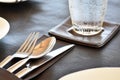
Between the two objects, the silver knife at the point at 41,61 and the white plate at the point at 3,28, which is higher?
the white plate at the point at 3,28

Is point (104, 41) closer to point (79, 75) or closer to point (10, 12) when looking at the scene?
point (79, 75)

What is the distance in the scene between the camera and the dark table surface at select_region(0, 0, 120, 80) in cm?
58

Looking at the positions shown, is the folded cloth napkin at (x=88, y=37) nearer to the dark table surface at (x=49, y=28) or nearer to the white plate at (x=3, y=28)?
the dark table surface at (x=49, y=28)

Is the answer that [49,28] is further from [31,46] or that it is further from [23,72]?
[23,72]

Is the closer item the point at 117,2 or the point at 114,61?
the point at 114,61

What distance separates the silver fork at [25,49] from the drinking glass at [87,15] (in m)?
0.11

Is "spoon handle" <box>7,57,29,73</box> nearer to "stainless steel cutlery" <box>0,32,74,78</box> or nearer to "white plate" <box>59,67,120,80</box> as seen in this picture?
"stainless steel cutlery" <box>0,32,74,78</box>

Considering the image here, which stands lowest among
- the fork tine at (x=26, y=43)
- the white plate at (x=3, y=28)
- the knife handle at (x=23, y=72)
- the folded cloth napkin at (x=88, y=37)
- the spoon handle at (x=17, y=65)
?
the folded cloth napkin at (x=88, y=37)

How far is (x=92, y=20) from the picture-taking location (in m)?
0.69

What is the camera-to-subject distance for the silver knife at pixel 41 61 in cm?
53

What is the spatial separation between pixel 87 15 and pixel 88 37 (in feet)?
0.19

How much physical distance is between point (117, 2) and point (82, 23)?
260 mm

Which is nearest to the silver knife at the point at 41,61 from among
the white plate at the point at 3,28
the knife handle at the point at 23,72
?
the knife handle at the point at 23,72

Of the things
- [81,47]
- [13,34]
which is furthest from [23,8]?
[81,47]
